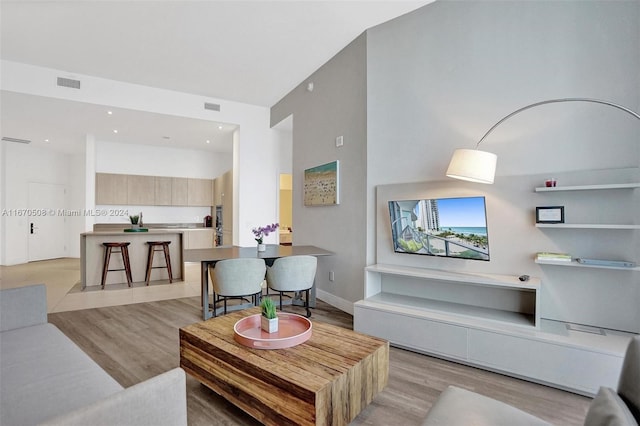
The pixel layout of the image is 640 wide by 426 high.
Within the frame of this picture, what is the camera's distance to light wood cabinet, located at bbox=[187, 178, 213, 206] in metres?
8.49

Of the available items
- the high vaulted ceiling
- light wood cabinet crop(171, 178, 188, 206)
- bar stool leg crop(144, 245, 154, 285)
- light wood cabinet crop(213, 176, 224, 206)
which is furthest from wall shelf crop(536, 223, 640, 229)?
light wood cabinet crop(171, 178, 188, 206)

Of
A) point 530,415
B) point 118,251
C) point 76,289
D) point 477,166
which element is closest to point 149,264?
point 118,251

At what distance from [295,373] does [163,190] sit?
7664 mm

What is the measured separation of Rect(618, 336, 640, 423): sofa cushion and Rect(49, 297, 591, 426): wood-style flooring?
3.29 ft

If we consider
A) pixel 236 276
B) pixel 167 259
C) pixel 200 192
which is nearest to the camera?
pixel 236 276

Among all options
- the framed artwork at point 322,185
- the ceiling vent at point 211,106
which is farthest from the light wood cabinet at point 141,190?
the framed artwork at point 322,185

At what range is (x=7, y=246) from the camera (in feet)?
24.8

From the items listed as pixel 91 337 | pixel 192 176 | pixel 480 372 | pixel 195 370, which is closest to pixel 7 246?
pixel 192 176

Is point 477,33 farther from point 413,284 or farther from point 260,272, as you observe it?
point 260,272

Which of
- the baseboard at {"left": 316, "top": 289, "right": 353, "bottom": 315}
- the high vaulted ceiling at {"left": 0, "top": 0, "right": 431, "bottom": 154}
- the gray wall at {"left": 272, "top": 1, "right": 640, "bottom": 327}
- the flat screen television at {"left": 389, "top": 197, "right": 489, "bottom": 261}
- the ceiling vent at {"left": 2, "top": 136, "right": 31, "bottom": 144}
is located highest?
the high vaulted ceiling at {"left": 0, "top": 0, "right": 431, "bottom": 154}

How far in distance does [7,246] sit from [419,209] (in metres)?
9.47

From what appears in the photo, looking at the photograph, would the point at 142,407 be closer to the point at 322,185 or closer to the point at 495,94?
the point at 495,94

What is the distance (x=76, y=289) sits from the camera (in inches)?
209

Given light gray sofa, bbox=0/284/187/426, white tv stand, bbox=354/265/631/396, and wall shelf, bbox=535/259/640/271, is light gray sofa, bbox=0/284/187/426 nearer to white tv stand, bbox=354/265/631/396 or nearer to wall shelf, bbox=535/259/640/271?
white tv stand, bbox=354/265/631/396
